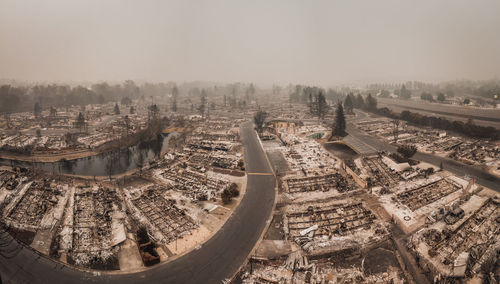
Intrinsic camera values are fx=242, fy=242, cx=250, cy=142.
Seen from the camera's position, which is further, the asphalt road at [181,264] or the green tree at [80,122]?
the green tree at [80,122]

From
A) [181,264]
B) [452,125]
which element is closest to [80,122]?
[181,264]

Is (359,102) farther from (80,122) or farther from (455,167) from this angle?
(80,122)

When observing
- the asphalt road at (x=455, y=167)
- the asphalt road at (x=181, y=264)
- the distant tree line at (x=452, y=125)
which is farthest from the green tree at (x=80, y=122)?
the distant tree line at (x=452, y=125)

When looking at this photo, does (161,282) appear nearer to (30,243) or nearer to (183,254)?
(183,254)

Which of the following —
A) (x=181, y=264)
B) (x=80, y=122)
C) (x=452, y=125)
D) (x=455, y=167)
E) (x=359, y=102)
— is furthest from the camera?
(x=359, y=102)

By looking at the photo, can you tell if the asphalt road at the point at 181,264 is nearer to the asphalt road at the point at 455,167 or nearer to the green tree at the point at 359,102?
the asphalt road at the point at 455,167

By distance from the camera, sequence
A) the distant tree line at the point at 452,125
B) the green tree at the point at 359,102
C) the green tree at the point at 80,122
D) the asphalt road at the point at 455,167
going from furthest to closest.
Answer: the green tree at the point at 359,102 < the green tree at the point at 80,122 < the distant tree line at the point at 452,125 < the asphalt road at the point at 455,167

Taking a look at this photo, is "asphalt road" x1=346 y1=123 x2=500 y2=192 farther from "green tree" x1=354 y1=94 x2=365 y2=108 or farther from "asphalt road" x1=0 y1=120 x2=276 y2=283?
"green tree" x1=354 y1=94 x2=365 y2=108

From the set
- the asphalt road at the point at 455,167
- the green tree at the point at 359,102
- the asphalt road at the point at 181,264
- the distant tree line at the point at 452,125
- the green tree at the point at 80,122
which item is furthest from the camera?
the green tree at the point at 359,102

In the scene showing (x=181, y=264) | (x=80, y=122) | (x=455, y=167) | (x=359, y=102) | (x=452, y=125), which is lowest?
(x=181, y=264)

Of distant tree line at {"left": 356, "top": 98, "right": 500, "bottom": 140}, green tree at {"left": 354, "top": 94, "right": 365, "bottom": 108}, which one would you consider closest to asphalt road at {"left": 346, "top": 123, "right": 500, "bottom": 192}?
distant tree line at {"left": 356, "top": 98, "right": 500, "bottom": 140}

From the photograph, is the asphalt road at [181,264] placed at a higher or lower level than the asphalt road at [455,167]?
lower
